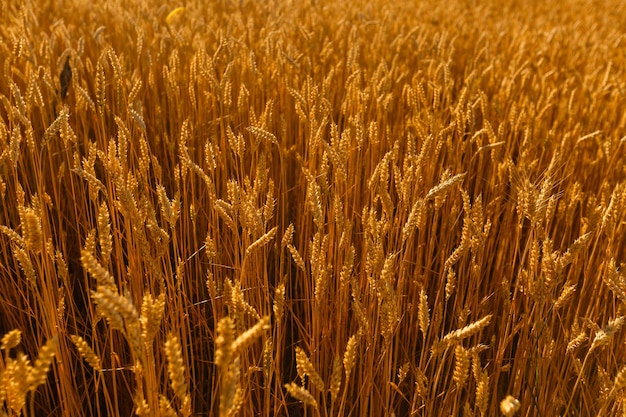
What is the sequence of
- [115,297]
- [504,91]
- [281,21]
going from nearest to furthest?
1. [115,297]
2. [504,91]
3. [281,21]

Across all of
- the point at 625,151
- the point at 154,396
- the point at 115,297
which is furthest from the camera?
the point at 625,151

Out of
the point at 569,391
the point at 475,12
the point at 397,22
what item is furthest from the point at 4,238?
the point at 475,12

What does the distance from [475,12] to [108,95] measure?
2.57 metres

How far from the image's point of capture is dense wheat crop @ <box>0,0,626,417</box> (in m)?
0.78

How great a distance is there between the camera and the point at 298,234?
4.40 feet

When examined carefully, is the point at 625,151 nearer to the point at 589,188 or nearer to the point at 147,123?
the point at 589,188

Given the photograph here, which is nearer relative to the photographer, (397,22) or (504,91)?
(504,91)

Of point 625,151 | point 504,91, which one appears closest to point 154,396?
point 625,151

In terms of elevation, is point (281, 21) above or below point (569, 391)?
above

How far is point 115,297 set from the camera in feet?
1.63

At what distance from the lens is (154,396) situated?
0.69 metres

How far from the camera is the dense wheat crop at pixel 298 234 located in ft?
2.57

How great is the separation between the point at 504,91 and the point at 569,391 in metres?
0.99

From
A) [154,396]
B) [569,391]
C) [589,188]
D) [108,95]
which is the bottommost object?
[569,391]
